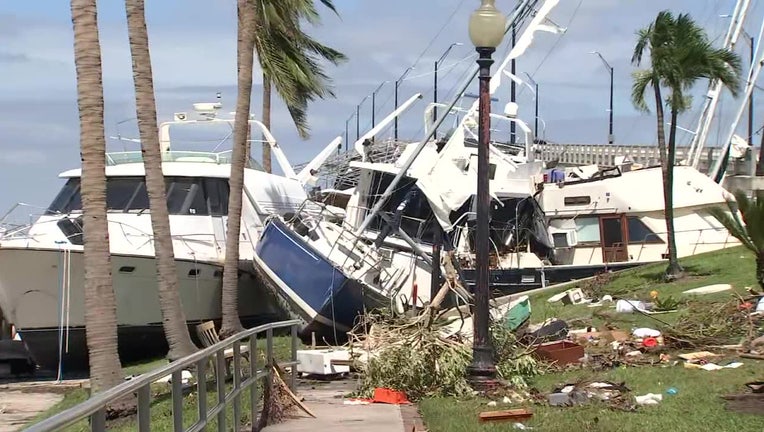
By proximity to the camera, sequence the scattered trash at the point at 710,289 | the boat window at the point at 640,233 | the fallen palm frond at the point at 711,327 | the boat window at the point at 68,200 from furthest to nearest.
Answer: the boat window at the point at 640,233 → the boat window at the point at 68,200 → the scattered trash at the point at 710,289 → the fallen palm frond at the point at 711,327

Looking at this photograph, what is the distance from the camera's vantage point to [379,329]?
12586 millimetres

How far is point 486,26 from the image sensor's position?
37.9 feet

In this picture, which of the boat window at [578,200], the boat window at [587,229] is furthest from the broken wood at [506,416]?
the boat window at [578,200]

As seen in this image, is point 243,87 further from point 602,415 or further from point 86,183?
point 602,415

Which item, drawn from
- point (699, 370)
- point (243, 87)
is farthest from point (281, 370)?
point (243, 87)

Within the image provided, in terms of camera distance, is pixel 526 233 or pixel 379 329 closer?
pixel 379 329

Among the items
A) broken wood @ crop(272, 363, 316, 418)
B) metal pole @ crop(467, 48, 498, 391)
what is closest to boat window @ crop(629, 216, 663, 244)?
metal pole @ crop(467, 48, 498, 391)

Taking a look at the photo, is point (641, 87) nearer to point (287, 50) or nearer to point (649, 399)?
point (287, 50)

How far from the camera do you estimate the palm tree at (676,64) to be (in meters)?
22.7

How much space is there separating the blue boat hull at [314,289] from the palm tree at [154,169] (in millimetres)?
5829

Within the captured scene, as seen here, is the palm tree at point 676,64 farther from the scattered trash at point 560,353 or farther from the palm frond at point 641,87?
the scattered trash at point 560,353

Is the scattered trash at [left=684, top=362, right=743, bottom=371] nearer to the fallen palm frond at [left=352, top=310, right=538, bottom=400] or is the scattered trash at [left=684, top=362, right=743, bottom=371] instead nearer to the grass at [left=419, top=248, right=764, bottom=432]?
the grass at [left=419, top=248, right=764, bottom=432]

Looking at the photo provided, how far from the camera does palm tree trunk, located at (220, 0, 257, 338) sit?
18859 millimetres

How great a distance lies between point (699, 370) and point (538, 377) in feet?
6.47
